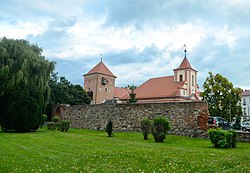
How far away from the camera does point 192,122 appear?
1859 centimetres

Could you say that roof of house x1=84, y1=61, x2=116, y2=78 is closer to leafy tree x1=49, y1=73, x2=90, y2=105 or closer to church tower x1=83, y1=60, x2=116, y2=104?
church tower x1=83, y1=60, x2=116, y2=104

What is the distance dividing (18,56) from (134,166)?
57.7 feet

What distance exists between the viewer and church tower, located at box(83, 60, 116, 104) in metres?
75.1

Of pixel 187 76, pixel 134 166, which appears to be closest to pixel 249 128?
pixel 134 166

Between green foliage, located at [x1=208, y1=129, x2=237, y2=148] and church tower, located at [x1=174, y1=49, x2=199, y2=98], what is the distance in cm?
5152

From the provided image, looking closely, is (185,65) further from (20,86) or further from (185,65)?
(20,86)

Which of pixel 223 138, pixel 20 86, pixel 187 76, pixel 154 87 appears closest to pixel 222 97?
pixel 223 138

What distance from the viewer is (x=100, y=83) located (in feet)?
248

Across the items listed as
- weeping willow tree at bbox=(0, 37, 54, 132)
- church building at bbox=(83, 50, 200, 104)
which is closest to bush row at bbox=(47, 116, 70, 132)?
weeping willow tree at bbox=(0, 37, 54, 132)

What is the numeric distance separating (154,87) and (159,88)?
1.47 m

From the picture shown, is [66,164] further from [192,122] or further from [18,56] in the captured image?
[18,56]

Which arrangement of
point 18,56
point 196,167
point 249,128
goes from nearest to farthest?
1. point 196,167
2. point 18,56
3. point 249,128

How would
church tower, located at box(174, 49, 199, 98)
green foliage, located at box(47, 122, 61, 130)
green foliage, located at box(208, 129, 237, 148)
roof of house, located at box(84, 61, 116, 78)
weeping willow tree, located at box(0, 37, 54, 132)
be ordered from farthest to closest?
roof of house, located at box(84, 61, 116, 78), church tower, located at box(174, 49, 199, 98), green foliage, located at box(47, 122, 61, 130), weeping willow tree, located at box(0, 37, 54, 132), green foliage, located at box(208, 129, 237, 148)

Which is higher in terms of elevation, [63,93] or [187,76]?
[187,76]
